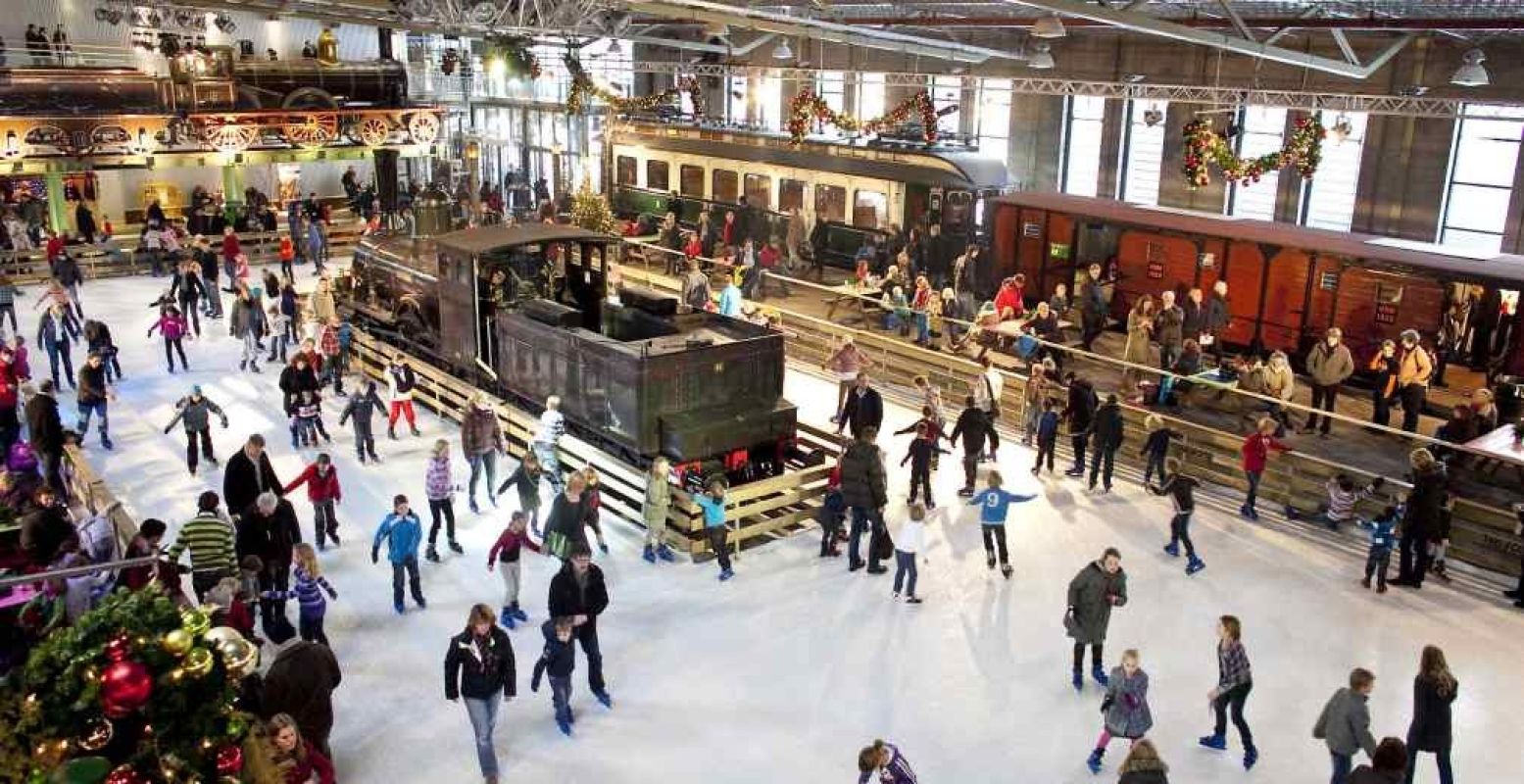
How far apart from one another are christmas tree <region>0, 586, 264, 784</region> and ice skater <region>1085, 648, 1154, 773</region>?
5707 millimetres

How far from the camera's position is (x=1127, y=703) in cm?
813

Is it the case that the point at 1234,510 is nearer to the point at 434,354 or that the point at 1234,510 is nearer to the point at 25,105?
the point at 434,354

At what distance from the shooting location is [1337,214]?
2247 centimetres

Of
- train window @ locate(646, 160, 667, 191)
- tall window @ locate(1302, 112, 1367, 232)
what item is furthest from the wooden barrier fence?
train window @ locate(646, 160, 667, 191)

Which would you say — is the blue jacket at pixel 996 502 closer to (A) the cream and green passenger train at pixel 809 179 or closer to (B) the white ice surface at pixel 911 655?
(B) the white ice surface at pixel 911 655

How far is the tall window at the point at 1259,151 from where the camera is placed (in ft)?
77.0

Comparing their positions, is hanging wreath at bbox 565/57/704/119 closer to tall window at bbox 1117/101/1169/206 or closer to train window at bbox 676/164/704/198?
train window at bbox 676/164/704/198

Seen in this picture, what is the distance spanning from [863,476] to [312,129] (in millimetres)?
20991

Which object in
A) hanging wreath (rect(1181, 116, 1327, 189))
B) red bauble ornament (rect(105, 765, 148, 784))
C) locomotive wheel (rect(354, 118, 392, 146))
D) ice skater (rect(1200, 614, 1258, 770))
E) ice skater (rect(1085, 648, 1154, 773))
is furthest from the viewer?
locomotive wheel (rect(354, 118, 392, 146))

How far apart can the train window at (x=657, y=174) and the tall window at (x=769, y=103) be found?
6.24 metres

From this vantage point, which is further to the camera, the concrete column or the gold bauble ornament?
the concrete column

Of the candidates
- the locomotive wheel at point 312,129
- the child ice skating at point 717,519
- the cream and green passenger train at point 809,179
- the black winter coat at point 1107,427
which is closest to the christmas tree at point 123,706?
the child ice skating at point 717,519

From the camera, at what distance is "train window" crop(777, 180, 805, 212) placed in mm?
25594

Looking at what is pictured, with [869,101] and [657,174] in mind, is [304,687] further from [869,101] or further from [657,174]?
[869,101]
